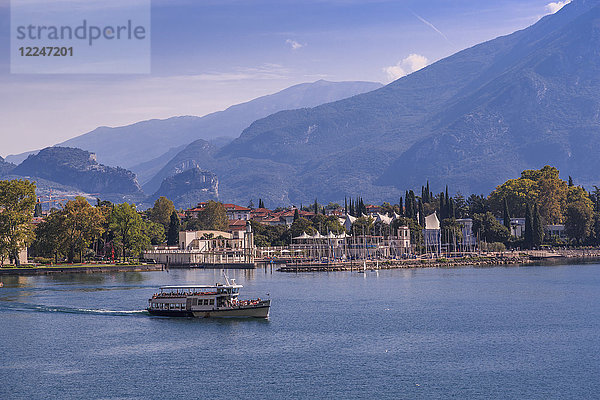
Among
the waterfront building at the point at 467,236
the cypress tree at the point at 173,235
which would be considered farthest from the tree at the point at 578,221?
the cypress tree at the point at 173,235

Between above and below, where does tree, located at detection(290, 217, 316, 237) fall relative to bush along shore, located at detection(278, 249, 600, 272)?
above

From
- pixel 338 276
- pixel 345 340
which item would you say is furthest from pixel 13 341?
pixel 338 276

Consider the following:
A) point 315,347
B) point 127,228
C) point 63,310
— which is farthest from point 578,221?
point 315,347

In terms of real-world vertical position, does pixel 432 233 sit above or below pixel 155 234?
below

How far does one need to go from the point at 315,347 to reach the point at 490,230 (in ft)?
432

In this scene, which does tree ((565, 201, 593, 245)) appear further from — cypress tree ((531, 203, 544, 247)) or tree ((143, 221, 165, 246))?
tree ((143, 221, 165, 246))

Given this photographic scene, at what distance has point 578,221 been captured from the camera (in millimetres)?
183750

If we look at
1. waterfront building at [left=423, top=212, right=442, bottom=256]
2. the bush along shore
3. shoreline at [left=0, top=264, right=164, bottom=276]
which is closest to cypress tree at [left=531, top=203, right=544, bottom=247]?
the bush along shore

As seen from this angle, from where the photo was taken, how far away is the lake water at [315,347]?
157 feet

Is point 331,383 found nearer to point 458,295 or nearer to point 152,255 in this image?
point 458,295

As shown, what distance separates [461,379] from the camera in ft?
162

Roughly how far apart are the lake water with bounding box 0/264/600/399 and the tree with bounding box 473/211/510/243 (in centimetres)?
8492

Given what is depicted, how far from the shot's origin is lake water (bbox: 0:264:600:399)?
47.9 meters

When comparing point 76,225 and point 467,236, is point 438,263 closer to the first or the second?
point 467,236
